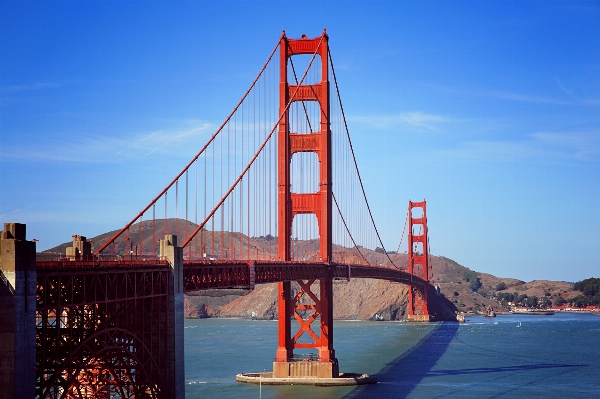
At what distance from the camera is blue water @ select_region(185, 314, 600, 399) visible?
144 feet

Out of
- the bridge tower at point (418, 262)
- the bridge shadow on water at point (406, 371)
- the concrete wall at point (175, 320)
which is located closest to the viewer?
the concrete wall at point (175, 320)

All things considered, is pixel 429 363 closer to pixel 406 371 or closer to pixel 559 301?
pixel 406 371

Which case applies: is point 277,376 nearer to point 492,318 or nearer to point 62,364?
point 62,364

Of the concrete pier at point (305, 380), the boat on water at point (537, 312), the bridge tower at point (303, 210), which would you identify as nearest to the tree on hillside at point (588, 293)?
the boat on water at point (537, 312)

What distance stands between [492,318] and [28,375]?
12817 cm

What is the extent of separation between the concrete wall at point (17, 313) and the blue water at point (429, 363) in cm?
2133

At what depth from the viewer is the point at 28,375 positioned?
19844 mm

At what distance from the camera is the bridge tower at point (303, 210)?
46.3 metres

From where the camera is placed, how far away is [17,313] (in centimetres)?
1936

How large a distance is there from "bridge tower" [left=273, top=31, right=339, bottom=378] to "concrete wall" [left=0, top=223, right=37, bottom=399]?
26.4m

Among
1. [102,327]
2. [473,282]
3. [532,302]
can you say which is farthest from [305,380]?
[473,282]

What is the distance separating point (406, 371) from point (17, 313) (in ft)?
122

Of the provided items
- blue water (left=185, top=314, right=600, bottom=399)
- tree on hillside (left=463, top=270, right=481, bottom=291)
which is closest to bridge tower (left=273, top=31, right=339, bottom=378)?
blue water (left=185, top=314, right=600, bottom=399)

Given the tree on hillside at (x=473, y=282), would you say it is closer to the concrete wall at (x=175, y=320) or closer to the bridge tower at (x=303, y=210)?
the bridge tower at (x=303, y=210)
